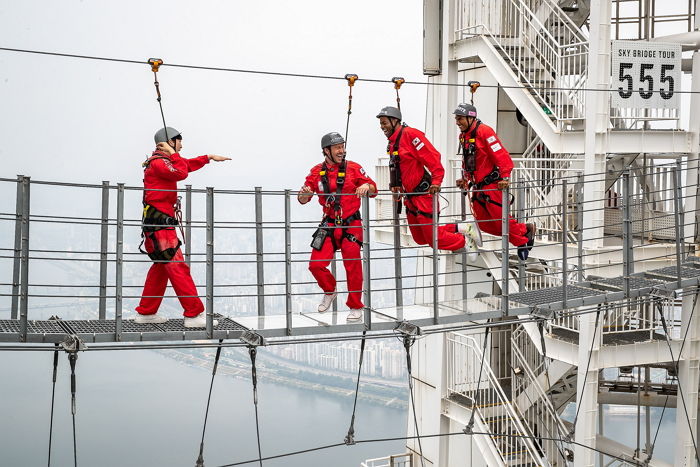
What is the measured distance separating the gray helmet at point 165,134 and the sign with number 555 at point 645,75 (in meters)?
4.99

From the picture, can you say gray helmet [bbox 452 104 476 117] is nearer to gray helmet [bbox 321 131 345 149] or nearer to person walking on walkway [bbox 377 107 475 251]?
person walking on walkway [bbox 377 107 475 251]

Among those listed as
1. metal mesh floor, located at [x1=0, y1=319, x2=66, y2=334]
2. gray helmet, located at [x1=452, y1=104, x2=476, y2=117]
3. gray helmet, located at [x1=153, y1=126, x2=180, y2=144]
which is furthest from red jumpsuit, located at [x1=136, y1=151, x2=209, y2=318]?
gray helmet, located at [x1=452, y1=104, x2=476, y2=117]

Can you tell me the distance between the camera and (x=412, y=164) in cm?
886

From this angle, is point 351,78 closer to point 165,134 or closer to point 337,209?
point 337,209

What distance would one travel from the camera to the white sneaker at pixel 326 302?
28.0 ft

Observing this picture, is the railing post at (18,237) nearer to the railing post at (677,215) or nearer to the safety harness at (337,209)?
the safety harness at (337,209)

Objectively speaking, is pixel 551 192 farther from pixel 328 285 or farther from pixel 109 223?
pixel 109 223

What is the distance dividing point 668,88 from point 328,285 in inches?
192

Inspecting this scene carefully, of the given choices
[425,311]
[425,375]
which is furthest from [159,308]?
[425,375]

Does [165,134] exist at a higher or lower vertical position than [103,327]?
higher

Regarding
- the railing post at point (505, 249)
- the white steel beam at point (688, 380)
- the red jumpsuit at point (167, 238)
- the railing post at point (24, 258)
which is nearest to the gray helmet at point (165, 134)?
the red jumpsuit at point (167, 238)

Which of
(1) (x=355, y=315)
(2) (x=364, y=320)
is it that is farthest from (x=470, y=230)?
(2) (x=364, y=320)

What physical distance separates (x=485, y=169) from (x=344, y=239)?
164cm

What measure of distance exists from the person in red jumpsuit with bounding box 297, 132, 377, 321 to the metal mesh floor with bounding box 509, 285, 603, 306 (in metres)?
1.42
